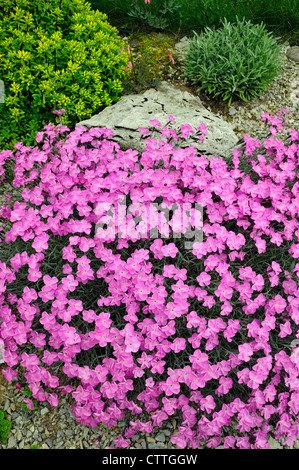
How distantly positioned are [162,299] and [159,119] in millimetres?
2033

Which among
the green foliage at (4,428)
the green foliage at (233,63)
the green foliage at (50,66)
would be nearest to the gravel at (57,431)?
the green foliage at (4,428)

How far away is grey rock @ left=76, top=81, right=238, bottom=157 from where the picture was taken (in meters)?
3.70

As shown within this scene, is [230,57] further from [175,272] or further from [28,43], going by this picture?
[175,272]

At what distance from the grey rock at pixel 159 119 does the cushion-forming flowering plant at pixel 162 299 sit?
0.55 meters

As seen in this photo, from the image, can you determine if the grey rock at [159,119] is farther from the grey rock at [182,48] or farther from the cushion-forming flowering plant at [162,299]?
the grey rock at [182,48]

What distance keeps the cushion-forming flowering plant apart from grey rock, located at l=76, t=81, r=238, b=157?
1.82 ft

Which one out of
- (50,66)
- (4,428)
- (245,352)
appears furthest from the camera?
(50,66)

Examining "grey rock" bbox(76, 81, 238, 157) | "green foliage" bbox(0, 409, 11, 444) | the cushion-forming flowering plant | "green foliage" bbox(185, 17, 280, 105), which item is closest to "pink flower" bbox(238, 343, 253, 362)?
the cushion-forming flowering plant

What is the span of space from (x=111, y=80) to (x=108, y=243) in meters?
2.14

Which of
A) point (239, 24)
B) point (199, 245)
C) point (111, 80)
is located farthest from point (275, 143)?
point (239, 24)

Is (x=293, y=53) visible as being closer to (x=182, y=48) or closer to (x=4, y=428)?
(x=182, y=48)

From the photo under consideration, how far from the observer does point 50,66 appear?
3811 millimetres

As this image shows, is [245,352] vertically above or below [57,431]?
above

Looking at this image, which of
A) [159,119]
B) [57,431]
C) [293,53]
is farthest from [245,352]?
[293,53]
